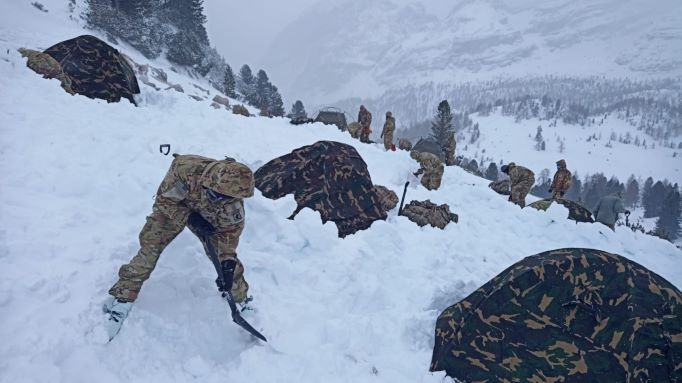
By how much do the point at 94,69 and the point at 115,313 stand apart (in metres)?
9.82

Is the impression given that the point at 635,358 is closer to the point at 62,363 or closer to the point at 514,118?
the point at 62,363

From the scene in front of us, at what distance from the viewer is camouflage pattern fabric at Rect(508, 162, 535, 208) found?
469 inches

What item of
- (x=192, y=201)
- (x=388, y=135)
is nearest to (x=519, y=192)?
(x=388, y=135)

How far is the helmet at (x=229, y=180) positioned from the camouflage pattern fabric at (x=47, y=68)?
27.0ft

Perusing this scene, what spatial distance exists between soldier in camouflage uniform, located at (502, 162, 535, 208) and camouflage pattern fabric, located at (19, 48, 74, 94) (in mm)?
12417

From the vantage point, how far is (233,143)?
391 inches

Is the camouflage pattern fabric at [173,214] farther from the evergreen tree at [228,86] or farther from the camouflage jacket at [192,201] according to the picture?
the evergreen tree at [228,86]

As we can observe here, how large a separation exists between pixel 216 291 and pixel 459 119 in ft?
562

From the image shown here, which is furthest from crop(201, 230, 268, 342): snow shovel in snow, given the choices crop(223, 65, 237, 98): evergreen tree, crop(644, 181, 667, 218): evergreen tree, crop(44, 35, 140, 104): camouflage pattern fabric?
crop(644, 181, 667, 218): evergreen tree

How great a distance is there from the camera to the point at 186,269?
4605 mm

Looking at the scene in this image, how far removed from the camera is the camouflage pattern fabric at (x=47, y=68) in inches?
379

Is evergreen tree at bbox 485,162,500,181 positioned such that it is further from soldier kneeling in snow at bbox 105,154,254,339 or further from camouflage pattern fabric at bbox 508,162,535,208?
soldier kneeling in snow at bbox 105,154,254,339

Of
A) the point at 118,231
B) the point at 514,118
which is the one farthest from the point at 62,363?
the point at 514,118

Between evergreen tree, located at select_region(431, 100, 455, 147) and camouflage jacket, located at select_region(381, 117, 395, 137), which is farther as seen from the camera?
evergreen tree, located at select_region(431, 100, 455, 147)
